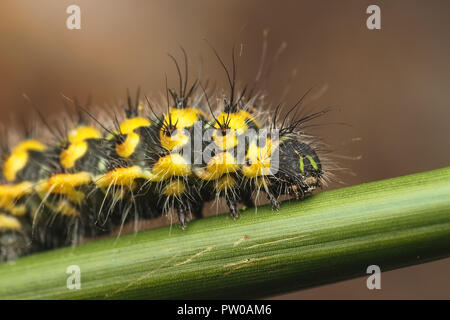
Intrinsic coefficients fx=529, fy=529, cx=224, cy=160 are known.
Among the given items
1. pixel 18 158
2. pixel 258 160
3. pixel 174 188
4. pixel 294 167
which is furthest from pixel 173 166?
pixel 18 158

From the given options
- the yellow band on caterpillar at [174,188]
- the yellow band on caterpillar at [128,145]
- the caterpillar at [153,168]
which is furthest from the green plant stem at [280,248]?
the yellow band on caterpillar at [128,145]

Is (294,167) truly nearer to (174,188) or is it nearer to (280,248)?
(280,248)

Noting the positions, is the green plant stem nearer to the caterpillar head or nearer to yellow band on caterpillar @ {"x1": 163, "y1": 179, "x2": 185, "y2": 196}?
the caterpillar head

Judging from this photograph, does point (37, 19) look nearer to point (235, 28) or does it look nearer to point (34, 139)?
point (235, 28)

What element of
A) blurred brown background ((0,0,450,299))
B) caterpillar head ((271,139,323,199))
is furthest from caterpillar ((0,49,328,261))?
blurred brown background ((0,0,450,299))

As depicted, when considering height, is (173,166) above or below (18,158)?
below

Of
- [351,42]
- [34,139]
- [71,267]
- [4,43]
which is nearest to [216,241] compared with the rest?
[71,267]
